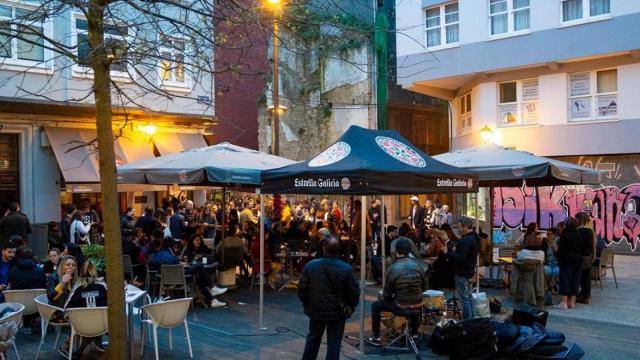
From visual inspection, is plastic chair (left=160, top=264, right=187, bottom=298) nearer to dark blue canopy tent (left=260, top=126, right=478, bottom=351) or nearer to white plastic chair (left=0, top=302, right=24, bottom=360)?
dark blue canopy tent (left=260, top=126, right=478, bottom=351)

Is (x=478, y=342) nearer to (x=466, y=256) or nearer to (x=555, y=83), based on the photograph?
(x=466, y=256)

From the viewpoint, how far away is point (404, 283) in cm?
761

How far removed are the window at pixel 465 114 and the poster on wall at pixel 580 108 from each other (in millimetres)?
4529

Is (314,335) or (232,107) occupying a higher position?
(232,107)

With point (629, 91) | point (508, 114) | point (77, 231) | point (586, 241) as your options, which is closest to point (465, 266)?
point (586, 241)

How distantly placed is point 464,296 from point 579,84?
45.9 ft

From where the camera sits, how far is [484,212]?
23.4m

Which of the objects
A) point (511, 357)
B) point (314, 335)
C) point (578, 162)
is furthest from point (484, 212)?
point (314, 335)

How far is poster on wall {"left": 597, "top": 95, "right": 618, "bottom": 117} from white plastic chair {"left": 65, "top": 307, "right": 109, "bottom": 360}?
17942 mm

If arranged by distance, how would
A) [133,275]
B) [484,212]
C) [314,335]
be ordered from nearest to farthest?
[314,335], [133,275], [484,212]

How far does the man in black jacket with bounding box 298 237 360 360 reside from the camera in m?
6.31

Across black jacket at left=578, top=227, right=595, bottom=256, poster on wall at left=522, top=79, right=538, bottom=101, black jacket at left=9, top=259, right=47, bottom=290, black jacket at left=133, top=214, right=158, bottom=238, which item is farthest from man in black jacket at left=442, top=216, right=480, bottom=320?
poster on wall at left=522, top=79, right=538, bottom=101

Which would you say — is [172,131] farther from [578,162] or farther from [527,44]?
[578,162]

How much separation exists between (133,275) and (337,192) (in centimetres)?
612
